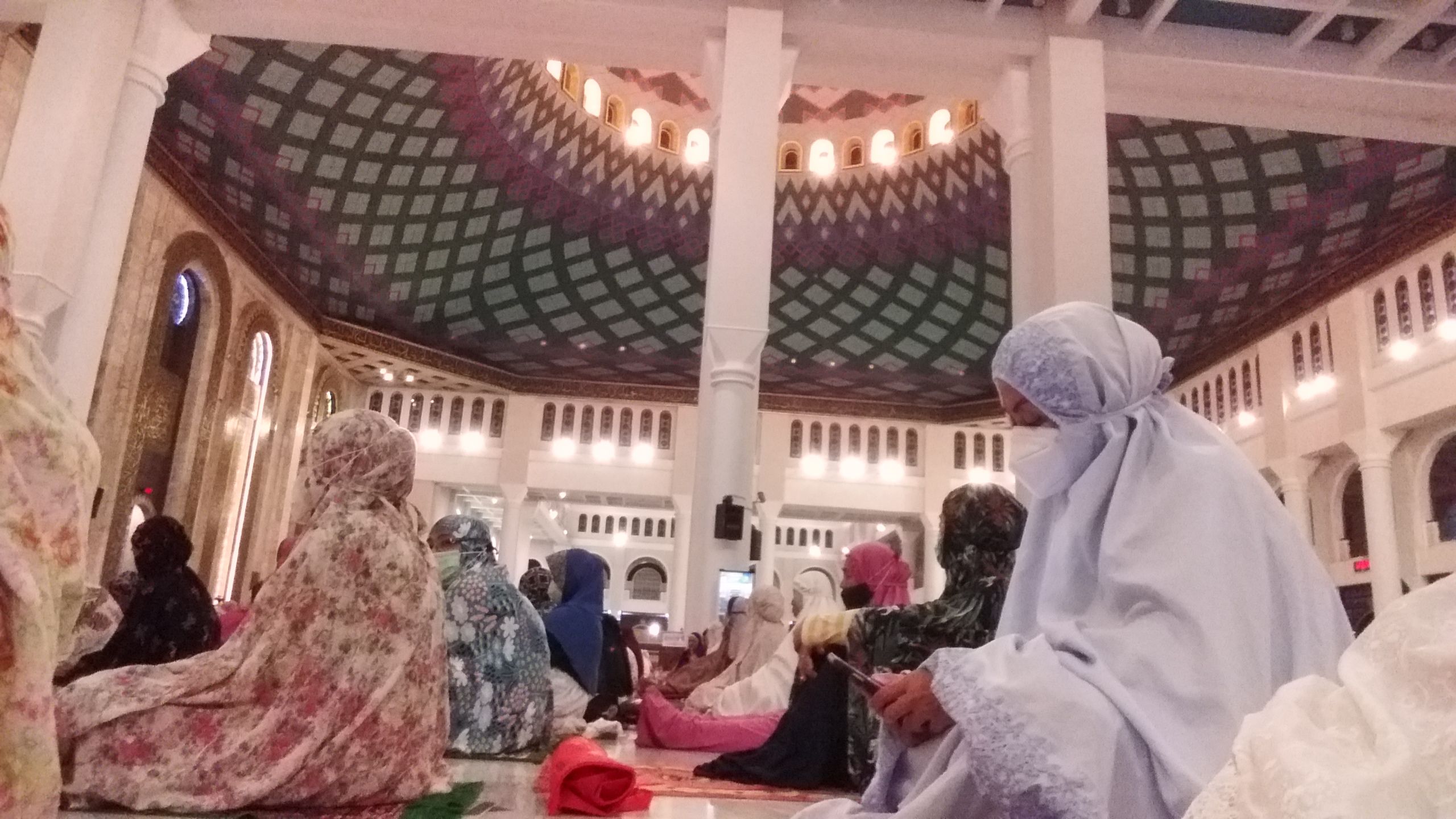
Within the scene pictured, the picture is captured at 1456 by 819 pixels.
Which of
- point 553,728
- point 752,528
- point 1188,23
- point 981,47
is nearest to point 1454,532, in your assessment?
point 1188,23

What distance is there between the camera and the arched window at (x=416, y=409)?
15.5 m

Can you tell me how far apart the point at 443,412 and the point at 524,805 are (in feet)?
45.9

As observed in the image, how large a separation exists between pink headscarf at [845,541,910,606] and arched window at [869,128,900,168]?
955 centimetres

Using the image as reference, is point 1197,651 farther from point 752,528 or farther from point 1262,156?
point 1262,156

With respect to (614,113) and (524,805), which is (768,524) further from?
(524,805)

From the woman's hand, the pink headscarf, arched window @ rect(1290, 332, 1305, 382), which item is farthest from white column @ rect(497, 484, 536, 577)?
the woman's hand

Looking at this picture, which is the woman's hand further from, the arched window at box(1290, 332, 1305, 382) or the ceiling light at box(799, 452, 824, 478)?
the ceiling light at box(799, 452, 824, 478)

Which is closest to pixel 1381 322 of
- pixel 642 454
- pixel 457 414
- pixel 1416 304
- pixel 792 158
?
pixel 1416 304

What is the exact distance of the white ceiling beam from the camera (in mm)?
5965

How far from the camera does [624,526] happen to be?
20.0 m

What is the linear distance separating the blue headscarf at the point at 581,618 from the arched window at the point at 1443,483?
372 inches

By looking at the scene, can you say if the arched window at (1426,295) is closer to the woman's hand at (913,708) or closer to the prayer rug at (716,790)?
the prayer rug at (716,790)

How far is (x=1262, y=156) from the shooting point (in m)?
9.94

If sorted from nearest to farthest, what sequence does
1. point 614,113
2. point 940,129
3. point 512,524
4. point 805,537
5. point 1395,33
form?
1. point 1395,33
2. point 940,129
3. point 614,113
4. point 512,524
5. point 805,537
